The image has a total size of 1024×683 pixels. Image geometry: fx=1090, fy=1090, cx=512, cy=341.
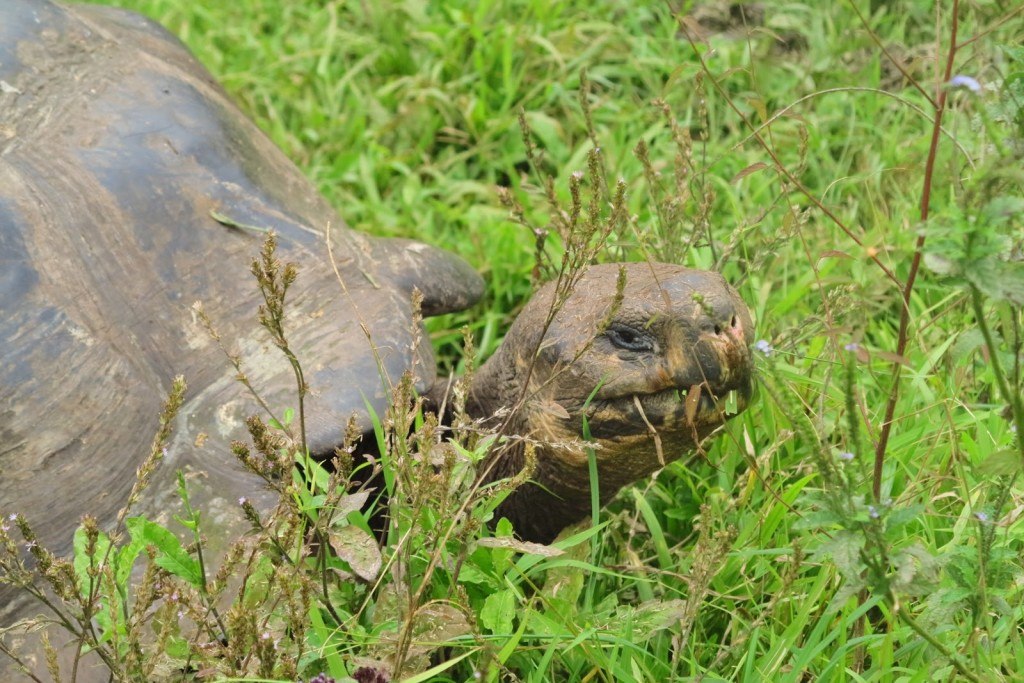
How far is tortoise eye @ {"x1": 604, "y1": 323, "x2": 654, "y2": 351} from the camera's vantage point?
2148 millimetres

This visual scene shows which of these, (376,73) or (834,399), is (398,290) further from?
(376,73)

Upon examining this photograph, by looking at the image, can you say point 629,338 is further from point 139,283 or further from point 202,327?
point 139,283

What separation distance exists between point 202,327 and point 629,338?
0.98 metres

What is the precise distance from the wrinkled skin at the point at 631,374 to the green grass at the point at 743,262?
12 centimetres

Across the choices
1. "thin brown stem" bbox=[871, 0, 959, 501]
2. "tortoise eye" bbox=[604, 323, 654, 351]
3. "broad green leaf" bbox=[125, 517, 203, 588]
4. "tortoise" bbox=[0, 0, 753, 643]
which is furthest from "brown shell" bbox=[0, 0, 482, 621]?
"thin brown stem" bbox=[871, 0, 959, 501]

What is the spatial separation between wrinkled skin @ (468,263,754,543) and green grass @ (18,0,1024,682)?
0.12 metres

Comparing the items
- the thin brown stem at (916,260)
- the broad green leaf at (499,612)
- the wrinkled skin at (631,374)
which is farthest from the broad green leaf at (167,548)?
the thin brown stem at (916,260)

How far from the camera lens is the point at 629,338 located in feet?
7.11

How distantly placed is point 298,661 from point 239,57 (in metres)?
3.62

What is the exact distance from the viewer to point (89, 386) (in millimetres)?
2277

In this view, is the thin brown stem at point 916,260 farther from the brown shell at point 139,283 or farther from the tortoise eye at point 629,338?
the brown shell at point 139,283

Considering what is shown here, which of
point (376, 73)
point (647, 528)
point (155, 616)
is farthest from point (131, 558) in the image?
point (376, 73)

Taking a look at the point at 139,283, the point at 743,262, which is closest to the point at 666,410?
the point at 139,283

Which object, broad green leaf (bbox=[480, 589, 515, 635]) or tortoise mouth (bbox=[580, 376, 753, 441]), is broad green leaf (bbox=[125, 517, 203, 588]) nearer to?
broad green leaf (bbox=[480, 589, 515, 635])
